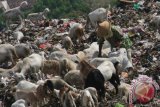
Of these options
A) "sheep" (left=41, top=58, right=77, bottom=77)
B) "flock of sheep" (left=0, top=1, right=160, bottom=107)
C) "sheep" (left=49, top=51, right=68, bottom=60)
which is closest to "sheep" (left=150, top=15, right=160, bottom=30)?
"flock of sheep" (left=0, top=1, right=160, bottom=107)

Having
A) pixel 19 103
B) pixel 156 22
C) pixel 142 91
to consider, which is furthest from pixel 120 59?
pixel 156 22

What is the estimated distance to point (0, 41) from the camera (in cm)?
2153

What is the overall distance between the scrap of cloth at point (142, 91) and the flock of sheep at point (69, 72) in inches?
5.2

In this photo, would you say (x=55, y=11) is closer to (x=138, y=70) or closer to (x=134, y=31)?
(x=134, y=31)

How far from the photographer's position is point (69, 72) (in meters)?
13.5

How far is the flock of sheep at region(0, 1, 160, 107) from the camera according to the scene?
40.9 feet

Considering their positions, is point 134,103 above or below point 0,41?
above

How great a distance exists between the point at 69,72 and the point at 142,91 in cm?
178

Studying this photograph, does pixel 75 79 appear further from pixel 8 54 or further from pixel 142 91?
pixel 8 54

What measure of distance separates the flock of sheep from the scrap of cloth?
0.44 feet

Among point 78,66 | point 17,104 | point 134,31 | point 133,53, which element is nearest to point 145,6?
point 134,31

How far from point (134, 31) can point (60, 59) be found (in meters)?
4.87

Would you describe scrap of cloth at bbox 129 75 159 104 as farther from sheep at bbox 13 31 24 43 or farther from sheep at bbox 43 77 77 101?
sheep at bbox 13 31 24 43

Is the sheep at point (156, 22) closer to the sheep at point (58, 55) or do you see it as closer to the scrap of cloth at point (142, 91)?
the sheep at point (58, 55)
